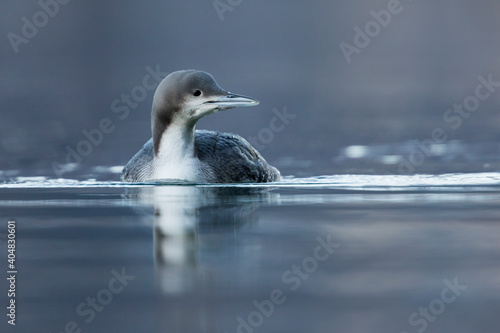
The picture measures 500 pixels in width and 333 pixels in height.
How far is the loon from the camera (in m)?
11.4

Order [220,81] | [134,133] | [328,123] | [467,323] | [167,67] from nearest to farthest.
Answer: [467,323] < [134,133] < [328,123] < [220,81] < [167,67]

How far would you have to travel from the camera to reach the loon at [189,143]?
11359 mm

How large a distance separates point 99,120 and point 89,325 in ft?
51.7

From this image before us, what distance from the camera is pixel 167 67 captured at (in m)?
35.2

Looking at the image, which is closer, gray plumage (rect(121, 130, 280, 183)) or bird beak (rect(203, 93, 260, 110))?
bird beak (rect(203, 93, 260, 110))

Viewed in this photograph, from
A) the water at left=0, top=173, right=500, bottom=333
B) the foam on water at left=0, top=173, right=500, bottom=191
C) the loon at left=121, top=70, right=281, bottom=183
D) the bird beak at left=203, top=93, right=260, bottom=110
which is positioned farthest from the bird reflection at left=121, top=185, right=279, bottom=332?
the bird beak at left=203, top=93, right=260, bottom=110

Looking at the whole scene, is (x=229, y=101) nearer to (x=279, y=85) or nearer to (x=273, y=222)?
(x=273, y=222)

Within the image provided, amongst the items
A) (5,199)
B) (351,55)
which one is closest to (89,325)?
(5,199)

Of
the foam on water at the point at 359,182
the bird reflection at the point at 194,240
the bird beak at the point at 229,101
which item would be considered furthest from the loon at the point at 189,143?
the bird reflection at the point at 194,240

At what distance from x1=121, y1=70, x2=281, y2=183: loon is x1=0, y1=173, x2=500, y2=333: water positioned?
1110 mm

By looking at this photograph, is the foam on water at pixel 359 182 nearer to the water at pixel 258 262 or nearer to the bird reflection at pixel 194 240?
the bird reflection at pixel 194 240

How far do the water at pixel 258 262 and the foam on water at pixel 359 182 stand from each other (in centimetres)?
85

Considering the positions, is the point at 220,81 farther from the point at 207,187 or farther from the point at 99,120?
the point at 207,187

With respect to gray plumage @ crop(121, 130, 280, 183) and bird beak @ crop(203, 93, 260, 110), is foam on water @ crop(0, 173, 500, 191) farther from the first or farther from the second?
bird beak @ crop(203, 93, 260, 110)
